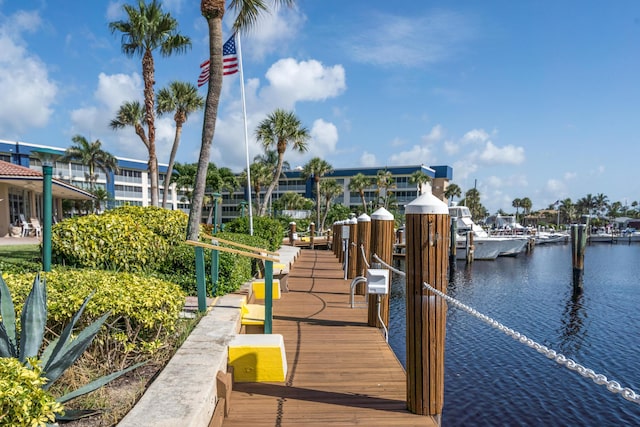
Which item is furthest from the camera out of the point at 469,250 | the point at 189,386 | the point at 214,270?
the point at 469,250

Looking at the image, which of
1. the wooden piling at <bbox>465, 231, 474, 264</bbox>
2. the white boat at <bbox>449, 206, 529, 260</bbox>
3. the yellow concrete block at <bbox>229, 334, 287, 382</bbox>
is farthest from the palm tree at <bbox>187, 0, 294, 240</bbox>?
the white boat at <bbox>449, 206, 529, 260</bbox>

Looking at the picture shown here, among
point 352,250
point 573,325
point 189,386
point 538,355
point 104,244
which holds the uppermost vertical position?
point 104,244

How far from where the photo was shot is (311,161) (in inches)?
2037

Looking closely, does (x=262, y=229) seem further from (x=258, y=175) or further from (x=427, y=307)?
(x=258, y=175)

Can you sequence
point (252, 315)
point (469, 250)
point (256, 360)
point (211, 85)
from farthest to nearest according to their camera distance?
point (469, 250) → point (211, 85) → point (252, 315) → point (256, 360)

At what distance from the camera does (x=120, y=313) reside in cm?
425

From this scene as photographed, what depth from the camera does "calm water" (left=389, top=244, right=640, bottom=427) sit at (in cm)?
802

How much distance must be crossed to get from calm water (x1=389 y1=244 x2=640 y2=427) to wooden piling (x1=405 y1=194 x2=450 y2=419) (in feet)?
14.0

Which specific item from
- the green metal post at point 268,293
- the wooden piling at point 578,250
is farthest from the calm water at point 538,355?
the green metal post at point 268,293

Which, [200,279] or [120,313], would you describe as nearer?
[120,313]

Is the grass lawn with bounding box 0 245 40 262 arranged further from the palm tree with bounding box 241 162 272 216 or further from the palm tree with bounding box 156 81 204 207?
the palm tree with bounding box 241 162 272 216

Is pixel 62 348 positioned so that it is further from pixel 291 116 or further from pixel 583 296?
pixel 291 116

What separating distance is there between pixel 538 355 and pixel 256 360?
9361 millimetres

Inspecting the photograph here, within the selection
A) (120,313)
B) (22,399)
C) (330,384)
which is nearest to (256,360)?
(330,384)
